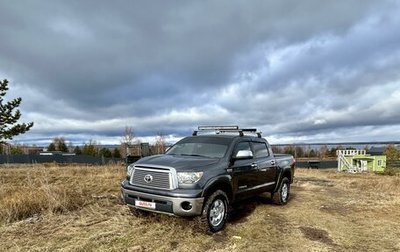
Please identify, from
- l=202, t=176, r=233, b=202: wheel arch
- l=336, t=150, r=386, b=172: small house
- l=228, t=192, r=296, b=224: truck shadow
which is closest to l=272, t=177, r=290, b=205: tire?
l=228, t=192, r=296, b=224: truck shadow

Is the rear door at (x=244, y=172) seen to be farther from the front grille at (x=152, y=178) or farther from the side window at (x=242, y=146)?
the front grille at (x=152, y=178)

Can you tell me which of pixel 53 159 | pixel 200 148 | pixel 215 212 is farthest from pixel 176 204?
pixel 53 159

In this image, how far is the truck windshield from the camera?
746 cm

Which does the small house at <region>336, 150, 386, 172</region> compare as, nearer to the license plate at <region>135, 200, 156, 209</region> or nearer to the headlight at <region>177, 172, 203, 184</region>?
the headlight at <region>177, 172, 203, 184</region>

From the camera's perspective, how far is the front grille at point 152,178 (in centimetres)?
626

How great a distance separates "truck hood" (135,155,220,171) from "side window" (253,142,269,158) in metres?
1.98

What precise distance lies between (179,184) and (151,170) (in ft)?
2.09

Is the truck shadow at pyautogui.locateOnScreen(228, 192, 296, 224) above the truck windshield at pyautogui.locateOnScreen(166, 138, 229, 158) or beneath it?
beneath

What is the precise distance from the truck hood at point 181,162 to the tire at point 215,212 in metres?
0.60

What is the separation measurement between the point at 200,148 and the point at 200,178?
152 cm

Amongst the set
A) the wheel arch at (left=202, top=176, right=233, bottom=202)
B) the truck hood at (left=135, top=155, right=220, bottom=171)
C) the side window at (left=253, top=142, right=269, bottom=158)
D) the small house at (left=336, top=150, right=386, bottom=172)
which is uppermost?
the side window at (left=253, top=142, right=269, bottom=158)

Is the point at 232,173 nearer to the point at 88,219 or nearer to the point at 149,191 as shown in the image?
the point at 149,191

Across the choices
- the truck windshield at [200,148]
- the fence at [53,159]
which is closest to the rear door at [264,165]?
→ the truck windshield at [200,148]

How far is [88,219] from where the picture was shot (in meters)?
6.93
